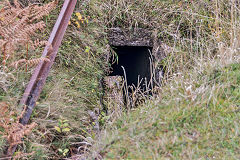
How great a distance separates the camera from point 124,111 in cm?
340

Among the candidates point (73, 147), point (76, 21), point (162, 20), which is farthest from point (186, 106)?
point (162, 20)

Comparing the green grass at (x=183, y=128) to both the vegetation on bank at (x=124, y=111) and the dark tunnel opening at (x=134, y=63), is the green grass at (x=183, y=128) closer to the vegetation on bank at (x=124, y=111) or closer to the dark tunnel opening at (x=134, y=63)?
the vegetation on bank at (x=124, y=111)

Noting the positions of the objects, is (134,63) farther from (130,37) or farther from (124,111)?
(124,111)

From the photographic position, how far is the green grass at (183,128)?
2.31 meters

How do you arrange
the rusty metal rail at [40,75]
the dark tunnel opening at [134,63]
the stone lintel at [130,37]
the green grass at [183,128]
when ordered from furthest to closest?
the dark tunnel opening at [134,63] → the stone lintel at [130,37] → the rusty metal rail at [40,75] → the green grass at [183,128]

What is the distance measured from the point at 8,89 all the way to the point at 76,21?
5.55 ft

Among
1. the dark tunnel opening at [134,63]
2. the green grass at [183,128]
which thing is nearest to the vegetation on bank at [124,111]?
the green grass at [183,128]

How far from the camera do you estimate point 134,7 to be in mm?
4941

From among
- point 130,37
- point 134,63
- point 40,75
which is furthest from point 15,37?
point 134,63

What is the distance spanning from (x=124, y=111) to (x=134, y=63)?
234cm

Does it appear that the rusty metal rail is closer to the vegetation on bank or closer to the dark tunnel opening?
the vegetation on bank

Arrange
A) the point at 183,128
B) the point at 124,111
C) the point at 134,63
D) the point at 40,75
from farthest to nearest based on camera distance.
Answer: the point at 134,63 → the point at 124,111 → the point at 40,75 → the point at 183,128

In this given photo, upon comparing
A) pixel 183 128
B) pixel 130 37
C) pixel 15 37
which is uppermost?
pixel 15 37

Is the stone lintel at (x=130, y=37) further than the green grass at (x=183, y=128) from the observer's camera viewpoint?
Yes
